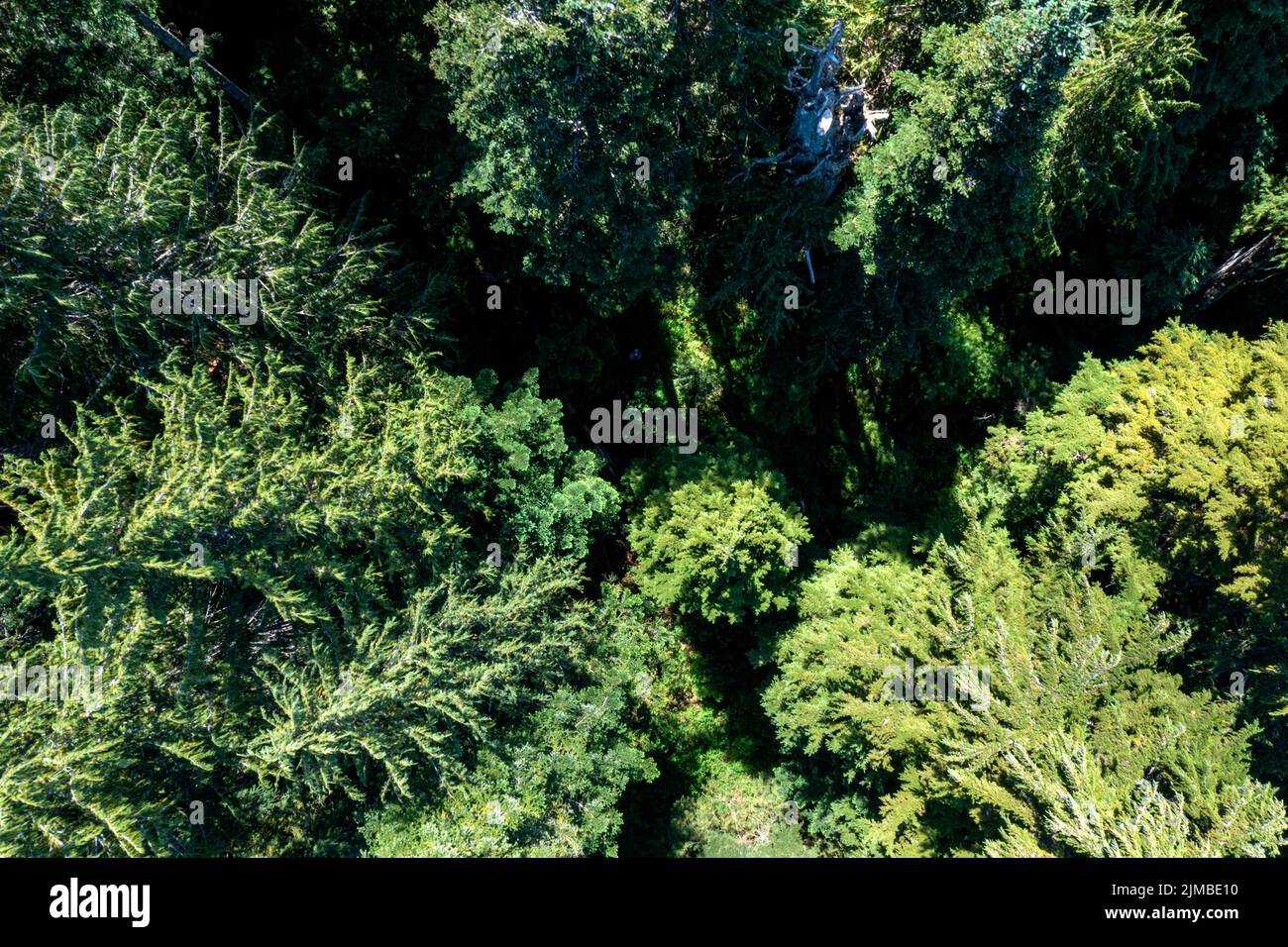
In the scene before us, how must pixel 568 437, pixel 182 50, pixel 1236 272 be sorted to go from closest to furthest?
pixel 182 50 → pixel 1236 272 → pixel 568 437

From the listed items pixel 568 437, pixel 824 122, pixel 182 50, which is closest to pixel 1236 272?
pixel 824 122

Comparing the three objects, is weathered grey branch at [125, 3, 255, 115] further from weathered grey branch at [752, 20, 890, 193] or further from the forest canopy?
weathered grey branch at [752, 20, 890, 193]

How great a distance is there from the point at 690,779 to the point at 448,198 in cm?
1821

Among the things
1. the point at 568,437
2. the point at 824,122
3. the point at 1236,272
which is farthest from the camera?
the point at 568,437

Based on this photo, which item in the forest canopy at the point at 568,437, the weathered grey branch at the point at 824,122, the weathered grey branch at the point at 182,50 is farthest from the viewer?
the weathered grey branch at the point at 824,122

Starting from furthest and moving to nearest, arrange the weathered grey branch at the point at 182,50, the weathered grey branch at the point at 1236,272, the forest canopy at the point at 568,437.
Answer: the weathered grey branch at the point at 1236,272, the weathered grey branch at the point at 182,50, the forest canopy at the point at 568,437

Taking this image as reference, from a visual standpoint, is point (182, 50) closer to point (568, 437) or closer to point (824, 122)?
point (568, 437)

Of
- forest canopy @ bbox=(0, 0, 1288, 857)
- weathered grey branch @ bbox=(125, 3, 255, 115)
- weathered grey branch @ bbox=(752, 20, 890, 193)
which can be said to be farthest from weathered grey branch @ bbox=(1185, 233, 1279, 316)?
weathered grey branch @ bbox=(125, 3, 255, 115)

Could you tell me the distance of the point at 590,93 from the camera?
12352 millimetres

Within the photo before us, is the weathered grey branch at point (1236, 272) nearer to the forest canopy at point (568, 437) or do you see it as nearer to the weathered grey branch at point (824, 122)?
the forest canopy at point (568, 437)

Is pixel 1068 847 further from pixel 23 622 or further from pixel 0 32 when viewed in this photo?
pixel 0 32

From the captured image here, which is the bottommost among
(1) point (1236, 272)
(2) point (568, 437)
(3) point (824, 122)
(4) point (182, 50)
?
(2) point (568, 437)

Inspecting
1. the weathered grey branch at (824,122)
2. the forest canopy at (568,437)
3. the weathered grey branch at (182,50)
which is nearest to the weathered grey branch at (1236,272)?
the forest canopy at (568,437)

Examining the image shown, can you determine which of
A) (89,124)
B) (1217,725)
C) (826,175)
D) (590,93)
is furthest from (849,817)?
(89,124)
